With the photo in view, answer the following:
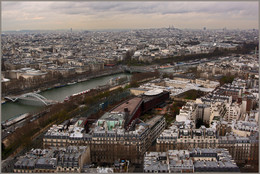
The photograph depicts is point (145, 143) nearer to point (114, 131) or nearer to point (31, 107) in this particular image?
point (114, 131)

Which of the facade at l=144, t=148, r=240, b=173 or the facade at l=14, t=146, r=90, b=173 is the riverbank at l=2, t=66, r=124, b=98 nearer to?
the facade at l=14, t=146, r=90, b=173

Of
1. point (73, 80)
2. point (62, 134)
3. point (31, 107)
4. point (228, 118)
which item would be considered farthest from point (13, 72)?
point (228, 118)

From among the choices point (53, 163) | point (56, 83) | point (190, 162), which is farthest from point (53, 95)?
point (190, 162)

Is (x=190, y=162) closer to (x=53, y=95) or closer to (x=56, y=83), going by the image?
(x=53, y=95)

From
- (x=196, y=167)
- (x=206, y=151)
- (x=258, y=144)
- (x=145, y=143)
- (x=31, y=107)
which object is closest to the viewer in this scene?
(x=196, y=167)

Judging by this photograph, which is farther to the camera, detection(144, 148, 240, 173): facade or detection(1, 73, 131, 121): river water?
detection(1, 73, 131, 121): river water

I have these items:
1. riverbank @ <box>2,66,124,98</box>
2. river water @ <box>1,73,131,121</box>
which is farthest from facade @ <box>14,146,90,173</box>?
riverbank @ <box>2,66,124,98</box>

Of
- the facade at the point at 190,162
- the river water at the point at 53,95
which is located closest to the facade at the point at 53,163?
the facade at the point at 190,162

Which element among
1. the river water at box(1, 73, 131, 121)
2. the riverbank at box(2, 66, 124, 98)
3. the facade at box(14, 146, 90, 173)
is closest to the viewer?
the facade at box(14, 146, 90, 173)
